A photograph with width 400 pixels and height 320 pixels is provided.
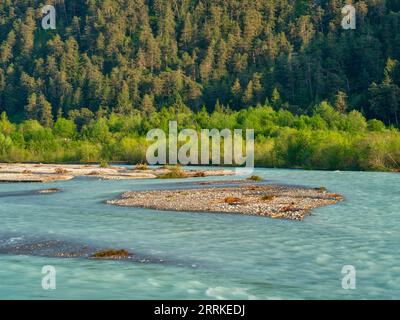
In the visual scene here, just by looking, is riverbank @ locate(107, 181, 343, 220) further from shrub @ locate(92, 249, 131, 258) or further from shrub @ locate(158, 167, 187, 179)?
shrub @ locate(158, 167, 187, 179)

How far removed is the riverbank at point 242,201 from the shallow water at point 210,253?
201cm

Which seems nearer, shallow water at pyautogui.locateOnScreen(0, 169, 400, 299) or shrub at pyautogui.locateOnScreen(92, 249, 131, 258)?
shallow water at pyautogui.locateOnScreen(0, 169, 400, 299)

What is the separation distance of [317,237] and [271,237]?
276cm

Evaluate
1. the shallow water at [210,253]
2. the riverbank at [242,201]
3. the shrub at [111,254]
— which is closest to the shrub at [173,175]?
the riverbank at [242,201]

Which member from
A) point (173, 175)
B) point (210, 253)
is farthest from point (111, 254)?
point (173, 175)

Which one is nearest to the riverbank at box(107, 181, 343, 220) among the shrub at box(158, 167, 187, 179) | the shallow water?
the shallow water

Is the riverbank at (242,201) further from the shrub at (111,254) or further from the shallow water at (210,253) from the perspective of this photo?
the shrub at (111,254)

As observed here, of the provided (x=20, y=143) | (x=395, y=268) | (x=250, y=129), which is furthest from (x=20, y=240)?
(x=20, y=143)

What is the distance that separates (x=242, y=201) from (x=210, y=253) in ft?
73.8

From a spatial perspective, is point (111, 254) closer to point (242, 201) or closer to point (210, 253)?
point (210, 253)

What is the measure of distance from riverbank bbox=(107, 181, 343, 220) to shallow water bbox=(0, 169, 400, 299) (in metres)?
2.01

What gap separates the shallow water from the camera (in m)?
23.9

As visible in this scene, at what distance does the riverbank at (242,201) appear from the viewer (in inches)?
1844

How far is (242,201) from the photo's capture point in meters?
53.1
